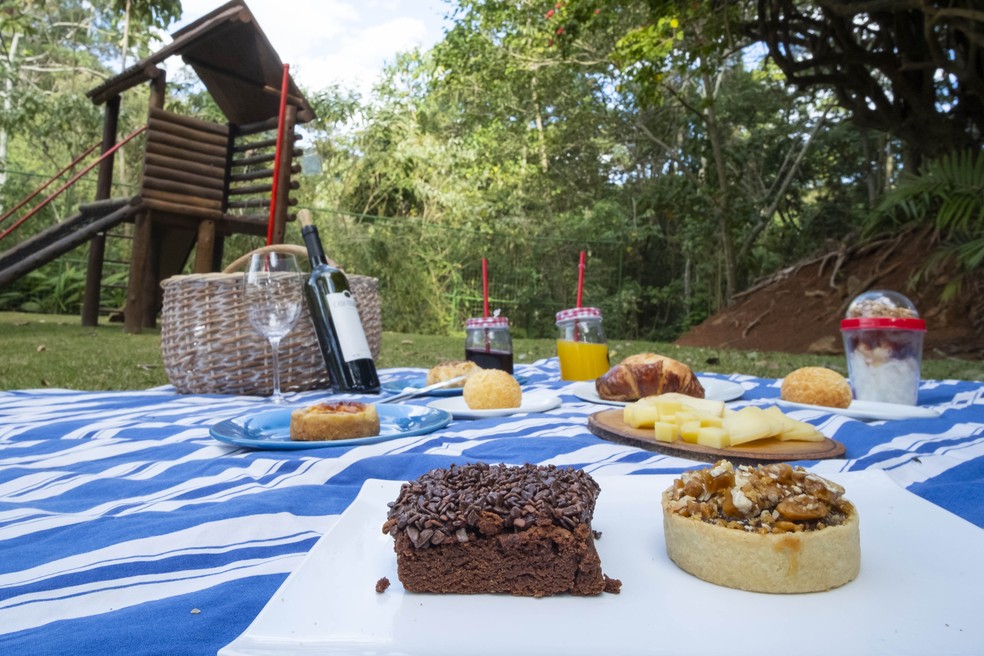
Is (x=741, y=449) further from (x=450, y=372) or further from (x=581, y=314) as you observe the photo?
(x=581, y=314)

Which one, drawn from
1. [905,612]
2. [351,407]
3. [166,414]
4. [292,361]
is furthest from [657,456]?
[292,361]

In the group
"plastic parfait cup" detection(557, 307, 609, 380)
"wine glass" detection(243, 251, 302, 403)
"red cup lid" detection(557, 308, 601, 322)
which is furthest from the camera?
"plastic parfait cup" detection(557, 307, 609, 380)

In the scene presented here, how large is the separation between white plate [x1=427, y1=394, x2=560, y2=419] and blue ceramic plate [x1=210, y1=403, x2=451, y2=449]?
12cm

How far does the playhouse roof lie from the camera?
580 cm

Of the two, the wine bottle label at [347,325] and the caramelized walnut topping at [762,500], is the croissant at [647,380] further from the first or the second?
the caramelized walnut topping at [762,500]

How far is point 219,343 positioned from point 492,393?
1.23m

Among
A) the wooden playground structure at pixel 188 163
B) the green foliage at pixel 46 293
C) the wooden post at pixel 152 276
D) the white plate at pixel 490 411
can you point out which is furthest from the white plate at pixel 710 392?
the green foliage at pixel 46 293

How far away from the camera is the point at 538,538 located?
0.81 meters

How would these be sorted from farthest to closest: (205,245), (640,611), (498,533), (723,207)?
(723,207) → (205,245) → (498,533) → (640,611)

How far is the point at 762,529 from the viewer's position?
849 mm

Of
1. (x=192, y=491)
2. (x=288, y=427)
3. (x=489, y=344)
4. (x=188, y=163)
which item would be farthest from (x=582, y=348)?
(x=188, y=163)

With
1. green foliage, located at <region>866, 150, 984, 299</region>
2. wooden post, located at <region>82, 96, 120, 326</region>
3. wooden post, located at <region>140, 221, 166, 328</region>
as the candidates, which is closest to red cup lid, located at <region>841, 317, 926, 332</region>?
→ green foliage, located at <region>866, 150, 984, 299</region>

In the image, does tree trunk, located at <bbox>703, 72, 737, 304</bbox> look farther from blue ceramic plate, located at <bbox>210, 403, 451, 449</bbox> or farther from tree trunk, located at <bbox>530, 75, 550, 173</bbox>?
blue ceramic plate, located at <bbox>210, 403, 451, 449</bbox>

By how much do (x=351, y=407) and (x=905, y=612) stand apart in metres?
1.32
